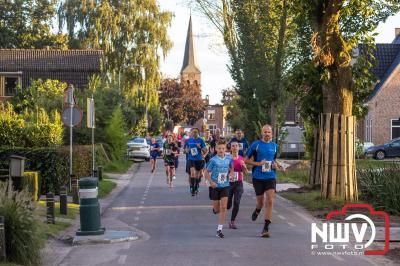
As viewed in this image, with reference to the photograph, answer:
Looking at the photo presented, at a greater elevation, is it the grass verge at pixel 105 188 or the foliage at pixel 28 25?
the foliage at pixel 28 25

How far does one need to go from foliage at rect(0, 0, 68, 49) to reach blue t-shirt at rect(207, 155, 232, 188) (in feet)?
199

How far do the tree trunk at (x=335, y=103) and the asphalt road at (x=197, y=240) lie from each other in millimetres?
1190

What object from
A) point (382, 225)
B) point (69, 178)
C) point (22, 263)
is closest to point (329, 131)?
point (382, 225)

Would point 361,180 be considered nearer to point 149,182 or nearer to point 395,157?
point 149,182

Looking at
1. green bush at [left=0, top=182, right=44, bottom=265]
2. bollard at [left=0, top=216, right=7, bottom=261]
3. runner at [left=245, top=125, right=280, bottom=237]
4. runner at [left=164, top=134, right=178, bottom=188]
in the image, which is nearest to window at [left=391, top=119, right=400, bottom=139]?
runner at [left=164, top=134, right=178, bottom=188]

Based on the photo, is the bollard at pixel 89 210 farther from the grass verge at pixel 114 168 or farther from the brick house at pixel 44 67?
the brick house at pixel 44 67

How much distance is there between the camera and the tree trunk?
1881cm

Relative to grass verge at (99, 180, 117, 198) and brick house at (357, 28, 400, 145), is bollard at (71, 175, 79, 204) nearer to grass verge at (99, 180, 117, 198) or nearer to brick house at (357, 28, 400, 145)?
grass verge at (99, 180, 117, 198)

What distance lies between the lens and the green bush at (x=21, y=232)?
34.8 feet

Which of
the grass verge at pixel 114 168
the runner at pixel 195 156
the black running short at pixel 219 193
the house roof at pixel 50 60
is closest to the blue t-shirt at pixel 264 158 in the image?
the black running short at pixel 219 193

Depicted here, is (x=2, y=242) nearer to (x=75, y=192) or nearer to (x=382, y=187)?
(x=75, y=192)

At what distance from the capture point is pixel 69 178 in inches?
854

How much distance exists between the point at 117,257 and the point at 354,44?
31.7 feet

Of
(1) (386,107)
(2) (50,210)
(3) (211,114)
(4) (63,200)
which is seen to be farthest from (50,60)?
(3) (211,114)
